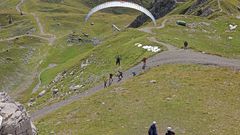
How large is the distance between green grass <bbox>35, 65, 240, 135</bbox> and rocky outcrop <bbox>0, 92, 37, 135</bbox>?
7.78 metres

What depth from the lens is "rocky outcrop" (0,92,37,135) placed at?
2812 centimetres

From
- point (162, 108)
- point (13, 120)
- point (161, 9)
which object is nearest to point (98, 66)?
point (162, 108)

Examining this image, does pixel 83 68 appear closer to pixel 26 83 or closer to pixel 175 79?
pixel 175 79

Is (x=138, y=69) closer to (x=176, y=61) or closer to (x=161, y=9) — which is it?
(x=176, y=61)

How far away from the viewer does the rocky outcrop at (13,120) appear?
2812 cm

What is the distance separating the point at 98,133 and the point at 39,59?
10882 centimetres

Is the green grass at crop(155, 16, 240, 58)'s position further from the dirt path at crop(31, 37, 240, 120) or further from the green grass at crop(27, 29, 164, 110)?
the green grass at crop(27, 29, 164, 110)

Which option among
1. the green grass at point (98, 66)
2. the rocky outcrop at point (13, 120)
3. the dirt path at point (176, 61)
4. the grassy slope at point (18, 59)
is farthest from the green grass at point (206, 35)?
the grassy slope at point (18, 59)

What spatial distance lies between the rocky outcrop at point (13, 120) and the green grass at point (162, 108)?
7783 mm

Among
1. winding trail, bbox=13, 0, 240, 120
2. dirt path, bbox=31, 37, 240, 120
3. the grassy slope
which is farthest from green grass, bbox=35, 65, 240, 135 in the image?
the grassy slope

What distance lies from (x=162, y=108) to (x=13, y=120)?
16818mm

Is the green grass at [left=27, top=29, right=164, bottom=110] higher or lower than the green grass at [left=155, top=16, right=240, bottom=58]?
lower

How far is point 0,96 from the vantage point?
3194cm


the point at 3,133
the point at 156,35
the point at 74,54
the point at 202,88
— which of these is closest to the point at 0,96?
the point at 3,133
